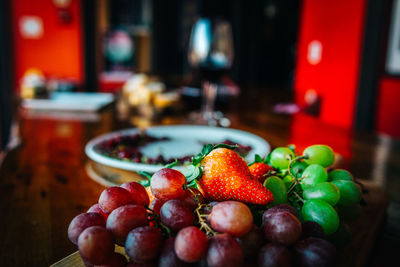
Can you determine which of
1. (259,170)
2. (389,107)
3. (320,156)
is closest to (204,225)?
(259,170)

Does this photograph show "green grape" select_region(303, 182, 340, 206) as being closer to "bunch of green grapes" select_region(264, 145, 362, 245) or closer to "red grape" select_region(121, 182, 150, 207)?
"bunch of green grapes" select_region(264, 145, 362, 245)

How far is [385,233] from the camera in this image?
2.78 feet

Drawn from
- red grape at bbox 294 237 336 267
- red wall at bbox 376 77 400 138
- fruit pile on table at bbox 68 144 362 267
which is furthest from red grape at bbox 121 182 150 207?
red wall at bbox 376 77 400 138

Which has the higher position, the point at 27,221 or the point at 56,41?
the point at 56,41

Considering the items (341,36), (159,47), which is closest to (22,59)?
(159,47)

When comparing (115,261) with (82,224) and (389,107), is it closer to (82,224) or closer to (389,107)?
(82,224)

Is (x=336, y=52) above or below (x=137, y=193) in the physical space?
above

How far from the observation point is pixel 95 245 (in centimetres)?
40

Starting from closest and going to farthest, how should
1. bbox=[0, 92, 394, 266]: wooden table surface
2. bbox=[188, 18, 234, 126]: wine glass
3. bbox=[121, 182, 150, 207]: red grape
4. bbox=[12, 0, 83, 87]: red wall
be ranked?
bbox=[121, 182, 150, 207]: red grape, bbox=[0, 92, 394, 266]: wooden table surface, bbox=[188, 18, 234, 126]: wine glass, bbox=[12, 0, 83, 87]: red wall

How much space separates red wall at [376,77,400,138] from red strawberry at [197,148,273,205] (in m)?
3.30

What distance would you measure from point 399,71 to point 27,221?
3392 millimetres

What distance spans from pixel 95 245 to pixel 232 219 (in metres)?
0.16

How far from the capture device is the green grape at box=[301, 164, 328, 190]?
586 millimetres

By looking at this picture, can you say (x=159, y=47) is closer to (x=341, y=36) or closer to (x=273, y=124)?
(x=341, y=36)
